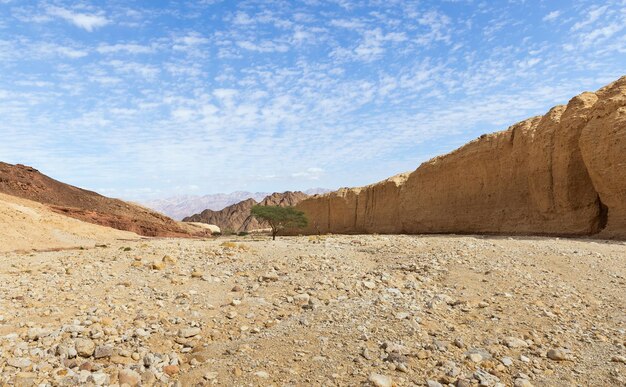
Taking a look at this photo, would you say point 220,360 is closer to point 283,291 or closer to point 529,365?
point 283,291

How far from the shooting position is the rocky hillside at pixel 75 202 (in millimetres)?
49219

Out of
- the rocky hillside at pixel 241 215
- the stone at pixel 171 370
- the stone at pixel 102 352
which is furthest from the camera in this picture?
the rocky hillside at pixel 241 215

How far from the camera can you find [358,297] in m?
7.33

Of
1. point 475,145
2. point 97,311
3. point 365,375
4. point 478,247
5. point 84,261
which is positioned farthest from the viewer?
point 475,145

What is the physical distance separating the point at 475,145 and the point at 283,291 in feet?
76.7

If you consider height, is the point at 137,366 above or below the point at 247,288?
below

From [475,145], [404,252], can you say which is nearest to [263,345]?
[404,252]

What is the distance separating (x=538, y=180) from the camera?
21656 millimetres

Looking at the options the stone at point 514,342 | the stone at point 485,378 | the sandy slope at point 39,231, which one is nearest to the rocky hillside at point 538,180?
the stone at point 514,342

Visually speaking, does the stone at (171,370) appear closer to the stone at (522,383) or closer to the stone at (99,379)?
the stone at (99,379)

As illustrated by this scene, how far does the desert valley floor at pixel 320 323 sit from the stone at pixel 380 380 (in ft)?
0.05

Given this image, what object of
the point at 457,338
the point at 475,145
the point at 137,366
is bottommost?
the point at 137,366

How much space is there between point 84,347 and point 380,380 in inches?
162

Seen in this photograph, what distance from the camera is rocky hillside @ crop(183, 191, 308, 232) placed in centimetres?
9844
